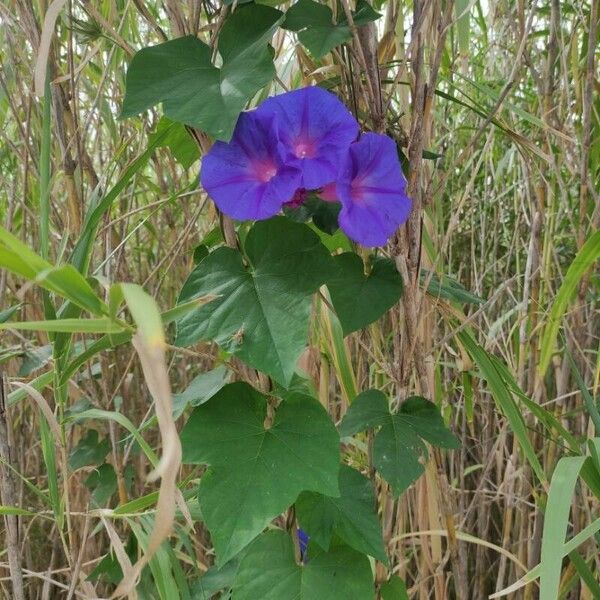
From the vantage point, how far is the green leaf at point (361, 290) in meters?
0.65

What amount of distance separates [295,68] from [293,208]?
0.37 metres

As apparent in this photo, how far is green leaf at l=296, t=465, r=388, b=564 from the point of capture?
67 centimetres

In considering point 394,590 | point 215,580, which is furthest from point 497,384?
point 215,580

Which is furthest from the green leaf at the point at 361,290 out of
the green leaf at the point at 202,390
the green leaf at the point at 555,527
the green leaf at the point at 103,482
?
the green leaf at the point at 103,482

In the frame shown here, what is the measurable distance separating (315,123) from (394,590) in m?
0.46

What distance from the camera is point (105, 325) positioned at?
0.47 meters

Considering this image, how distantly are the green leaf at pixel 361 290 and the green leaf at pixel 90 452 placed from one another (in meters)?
0.56

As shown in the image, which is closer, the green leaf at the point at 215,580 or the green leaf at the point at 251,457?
the green leaf at the point at 251,457

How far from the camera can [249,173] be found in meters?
0.61

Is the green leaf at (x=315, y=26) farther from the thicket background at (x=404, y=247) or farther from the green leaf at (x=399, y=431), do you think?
the green leaf at (x=399, y=431)

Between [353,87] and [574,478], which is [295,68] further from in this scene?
[574,478]

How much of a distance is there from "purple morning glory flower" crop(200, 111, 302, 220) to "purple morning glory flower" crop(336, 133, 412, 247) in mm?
47

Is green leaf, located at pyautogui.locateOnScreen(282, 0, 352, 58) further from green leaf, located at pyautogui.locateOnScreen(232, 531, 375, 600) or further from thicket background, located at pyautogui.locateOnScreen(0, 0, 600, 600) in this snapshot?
green leaf, located at pyautogui.locateOnScreen(232, 531, 375, 600)

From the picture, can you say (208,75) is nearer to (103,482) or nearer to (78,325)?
(78,325)
